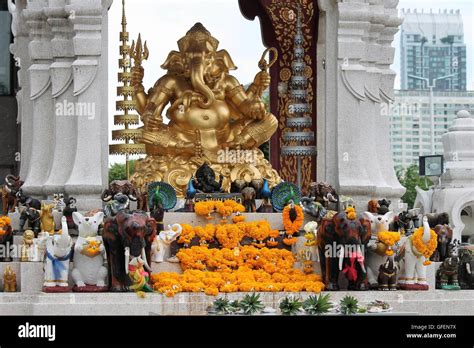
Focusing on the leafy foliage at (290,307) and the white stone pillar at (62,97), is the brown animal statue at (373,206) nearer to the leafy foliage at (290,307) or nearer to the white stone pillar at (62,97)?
the leafy foliage at (290,307)

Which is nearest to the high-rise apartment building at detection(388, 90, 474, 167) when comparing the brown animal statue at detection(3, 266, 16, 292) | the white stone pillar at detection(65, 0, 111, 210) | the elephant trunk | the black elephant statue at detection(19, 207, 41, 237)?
the elephant trunk

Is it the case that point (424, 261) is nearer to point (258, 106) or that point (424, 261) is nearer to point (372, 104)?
point (372, 104)

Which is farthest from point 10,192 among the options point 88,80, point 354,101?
point 354,101

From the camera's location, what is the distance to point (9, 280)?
69.8 feet

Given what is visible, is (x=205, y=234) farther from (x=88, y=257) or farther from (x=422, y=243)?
(x=422, y=243)

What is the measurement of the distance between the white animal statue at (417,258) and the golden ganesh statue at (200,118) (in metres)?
4.33

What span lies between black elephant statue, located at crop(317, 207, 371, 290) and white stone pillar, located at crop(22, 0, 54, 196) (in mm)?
5414

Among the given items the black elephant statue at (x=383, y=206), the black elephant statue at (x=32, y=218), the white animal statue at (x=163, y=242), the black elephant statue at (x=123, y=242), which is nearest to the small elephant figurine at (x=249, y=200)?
the white animal statue at (x=163, y=242)

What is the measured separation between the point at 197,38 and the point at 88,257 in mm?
6460

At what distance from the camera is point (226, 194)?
23266mm
